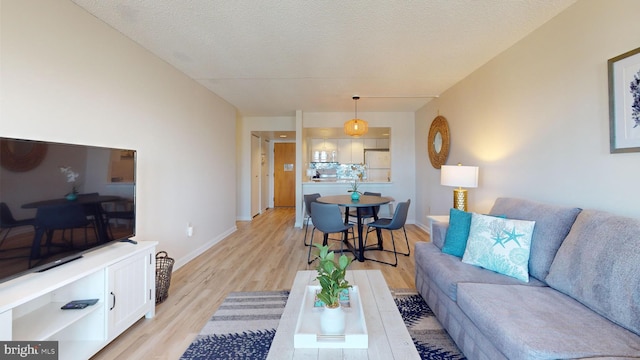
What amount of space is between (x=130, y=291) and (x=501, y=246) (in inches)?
102

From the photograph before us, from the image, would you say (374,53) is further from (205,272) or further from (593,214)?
(205,272)

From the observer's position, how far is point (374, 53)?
277cm

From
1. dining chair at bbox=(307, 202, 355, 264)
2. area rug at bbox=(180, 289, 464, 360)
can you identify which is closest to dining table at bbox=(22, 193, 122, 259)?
area rug at bbox=(180, 289, 464, 360)

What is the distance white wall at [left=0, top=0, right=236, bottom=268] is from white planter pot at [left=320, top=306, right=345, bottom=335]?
2.05 metres

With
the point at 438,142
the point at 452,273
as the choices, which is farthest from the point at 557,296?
the point at 438,142

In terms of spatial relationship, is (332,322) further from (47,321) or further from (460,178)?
(460,178)

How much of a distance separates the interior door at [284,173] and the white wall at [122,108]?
3.94 meters

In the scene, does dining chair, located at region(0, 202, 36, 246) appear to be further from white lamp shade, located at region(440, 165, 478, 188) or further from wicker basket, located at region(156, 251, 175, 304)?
white lamp shade, located at region(440, 165, 478, 188)

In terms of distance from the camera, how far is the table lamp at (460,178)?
2.85 m

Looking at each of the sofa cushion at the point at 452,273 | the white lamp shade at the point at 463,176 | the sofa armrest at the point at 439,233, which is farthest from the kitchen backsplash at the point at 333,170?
the sofa cushion at the point at 452,273

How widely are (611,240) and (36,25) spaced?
355 centimetres

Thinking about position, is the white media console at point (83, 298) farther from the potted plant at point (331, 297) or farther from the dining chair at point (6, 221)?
the potted plant at point (331, 297)

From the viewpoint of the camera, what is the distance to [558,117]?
6.86ft

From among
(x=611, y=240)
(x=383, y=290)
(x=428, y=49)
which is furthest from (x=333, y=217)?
(x=611, y=240)
